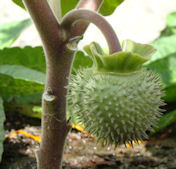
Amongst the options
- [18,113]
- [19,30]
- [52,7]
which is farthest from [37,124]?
[52,7]

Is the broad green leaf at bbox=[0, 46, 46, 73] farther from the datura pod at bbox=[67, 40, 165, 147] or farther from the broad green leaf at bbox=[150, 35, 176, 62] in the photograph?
the datura pod at bbox=[67, 40, 165, 147]

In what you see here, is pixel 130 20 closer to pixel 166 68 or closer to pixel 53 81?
pixel 166 68

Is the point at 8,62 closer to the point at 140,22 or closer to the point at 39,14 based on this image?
the point at 39,14

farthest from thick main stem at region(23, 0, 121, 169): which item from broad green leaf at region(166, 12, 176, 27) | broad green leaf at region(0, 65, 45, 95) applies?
broad green leaf at region(166, 12, 176, 27)

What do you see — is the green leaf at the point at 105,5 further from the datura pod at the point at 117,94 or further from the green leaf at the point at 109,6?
the datura pod at the point at 117,94

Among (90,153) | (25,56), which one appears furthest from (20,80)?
(90,153)

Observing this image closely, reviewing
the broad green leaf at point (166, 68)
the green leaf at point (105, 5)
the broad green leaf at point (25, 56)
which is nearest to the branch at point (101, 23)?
the green leaf at point (105, 5)
